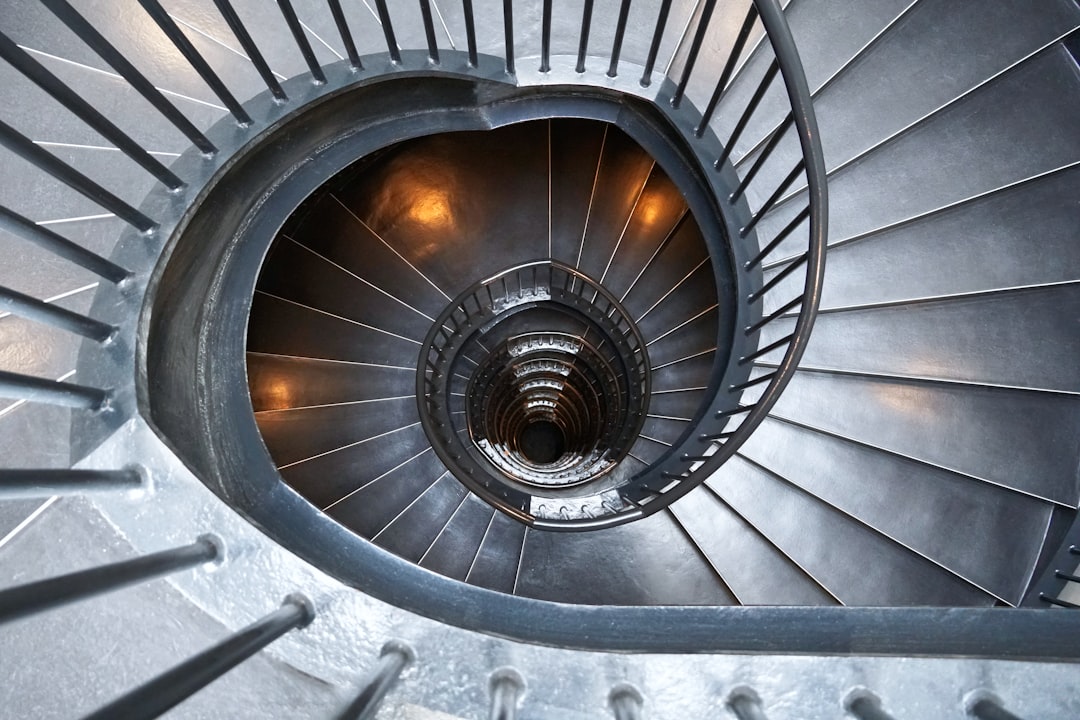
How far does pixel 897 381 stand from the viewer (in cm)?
391

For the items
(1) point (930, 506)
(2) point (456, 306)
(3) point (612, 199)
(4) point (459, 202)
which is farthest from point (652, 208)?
(1) point (930, 506)

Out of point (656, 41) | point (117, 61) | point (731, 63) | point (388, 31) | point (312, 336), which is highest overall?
point (656, 41)

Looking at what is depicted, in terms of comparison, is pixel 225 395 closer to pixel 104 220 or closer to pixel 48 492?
pixel 104 220

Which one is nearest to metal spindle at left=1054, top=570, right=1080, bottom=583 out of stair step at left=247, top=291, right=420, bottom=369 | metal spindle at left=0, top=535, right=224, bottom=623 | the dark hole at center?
metal spindle at left=0, top=535, right=224, bottom=623

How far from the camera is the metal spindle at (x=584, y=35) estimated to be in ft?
9.73

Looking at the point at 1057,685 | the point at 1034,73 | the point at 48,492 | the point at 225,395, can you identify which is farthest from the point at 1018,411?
the point at 48,492

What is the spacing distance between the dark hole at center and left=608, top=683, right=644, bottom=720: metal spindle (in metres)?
13.3

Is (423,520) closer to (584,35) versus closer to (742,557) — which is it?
(742,557)

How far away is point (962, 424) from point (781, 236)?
1.85 m

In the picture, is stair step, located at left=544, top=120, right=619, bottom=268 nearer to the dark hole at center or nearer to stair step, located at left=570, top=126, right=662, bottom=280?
stair step, located at left=570, top=126, right=662, bottom=280

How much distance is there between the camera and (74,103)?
1.72 m

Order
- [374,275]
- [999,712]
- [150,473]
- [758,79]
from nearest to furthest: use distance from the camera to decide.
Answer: [999,712]
[150,473]
[758,79]
[374,275]

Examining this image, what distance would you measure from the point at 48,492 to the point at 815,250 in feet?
9.07

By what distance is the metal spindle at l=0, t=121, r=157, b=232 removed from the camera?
1.49 metres
